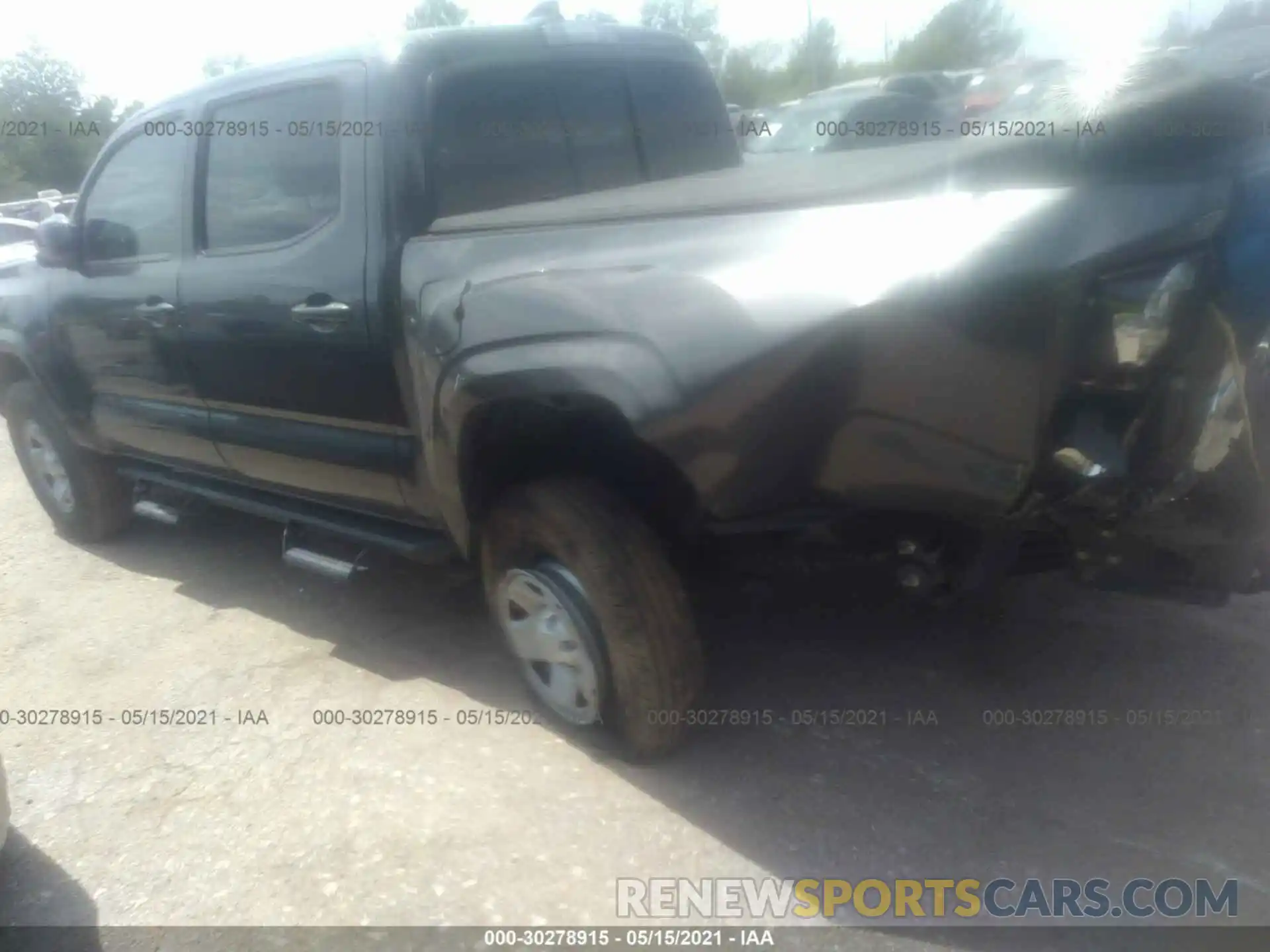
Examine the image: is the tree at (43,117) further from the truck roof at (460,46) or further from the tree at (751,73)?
the truck roof at (460,46)

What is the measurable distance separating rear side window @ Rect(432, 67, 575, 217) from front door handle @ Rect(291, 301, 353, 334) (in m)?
0.41

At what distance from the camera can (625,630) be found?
2557 millimetres

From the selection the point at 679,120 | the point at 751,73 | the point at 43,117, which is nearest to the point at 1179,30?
the point at 679,120

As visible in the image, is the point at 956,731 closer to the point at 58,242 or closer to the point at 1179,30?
the point at 58,242

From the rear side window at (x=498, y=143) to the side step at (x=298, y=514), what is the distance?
39.3 inches

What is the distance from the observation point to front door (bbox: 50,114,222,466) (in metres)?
3.80

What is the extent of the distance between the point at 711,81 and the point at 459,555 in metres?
2.14

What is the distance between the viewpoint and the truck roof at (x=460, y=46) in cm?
302

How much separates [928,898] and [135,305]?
3390mm

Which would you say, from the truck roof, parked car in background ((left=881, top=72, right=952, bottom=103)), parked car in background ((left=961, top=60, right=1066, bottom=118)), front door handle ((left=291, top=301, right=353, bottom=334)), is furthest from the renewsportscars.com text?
parked car in background ((left=881, top=72, right=952, bottom=103))

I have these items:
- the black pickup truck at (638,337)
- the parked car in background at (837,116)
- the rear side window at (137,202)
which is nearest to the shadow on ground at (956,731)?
the black pickup truck at (638,337)

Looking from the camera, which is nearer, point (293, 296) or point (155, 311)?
point (293, 296)

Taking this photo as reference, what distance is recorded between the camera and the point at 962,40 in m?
26.5

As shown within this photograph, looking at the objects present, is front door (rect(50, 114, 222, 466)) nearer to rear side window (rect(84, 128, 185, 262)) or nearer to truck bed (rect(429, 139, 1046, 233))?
rear side window (rect(84, 128, 185, 262))
